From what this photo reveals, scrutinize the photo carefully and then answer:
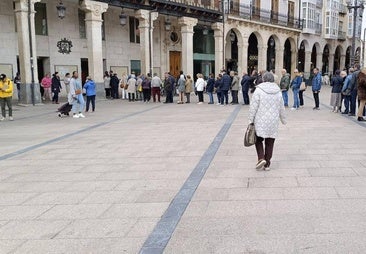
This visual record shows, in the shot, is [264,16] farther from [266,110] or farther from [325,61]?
[266,110]

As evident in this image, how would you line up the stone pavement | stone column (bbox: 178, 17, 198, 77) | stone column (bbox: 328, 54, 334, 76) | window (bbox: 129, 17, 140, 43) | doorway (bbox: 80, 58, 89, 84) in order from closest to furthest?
the stone pavement → doorway (bbox: 80, 58, 89, 84) → window (bbox: 129, 17, 140, 43) → stone column (bbox: 178, 17, 198, 77) → stone column (bbox: 328, 54, 334, 76)

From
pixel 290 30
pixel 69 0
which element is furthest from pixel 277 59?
pixel 69 0

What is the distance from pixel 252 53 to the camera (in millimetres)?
37938

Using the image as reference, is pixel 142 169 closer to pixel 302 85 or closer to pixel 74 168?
pixel 74 168

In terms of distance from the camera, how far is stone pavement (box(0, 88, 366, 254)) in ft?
12.7

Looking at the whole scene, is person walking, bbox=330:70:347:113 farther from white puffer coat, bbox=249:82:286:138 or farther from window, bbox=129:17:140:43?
window, bbox=129:17:140:43

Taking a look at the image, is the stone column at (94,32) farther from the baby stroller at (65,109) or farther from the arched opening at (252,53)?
the arched opening at (252,53)

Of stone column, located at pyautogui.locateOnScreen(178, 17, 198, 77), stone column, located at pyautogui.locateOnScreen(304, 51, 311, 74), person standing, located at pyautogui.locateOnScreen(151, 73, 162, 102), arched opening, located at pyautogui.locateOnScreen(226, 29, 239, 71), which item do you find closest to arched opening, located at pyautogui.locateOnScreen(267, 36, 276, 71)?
arched opening, located at pyautogui.locateOnScreen(226, 29, 239, 71)

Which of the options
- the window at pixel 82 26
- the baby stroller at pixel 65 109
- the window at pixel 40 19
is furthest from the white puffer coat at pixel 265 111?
the window at pixel 82 26

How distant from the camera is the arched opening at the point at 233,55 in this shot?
3478cm

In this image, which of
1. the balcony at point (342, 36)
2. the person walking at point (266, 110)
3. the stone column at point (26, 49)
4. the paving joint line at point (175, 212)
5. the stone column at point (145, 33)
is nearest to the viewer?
the paving joint line at point (175, 212)

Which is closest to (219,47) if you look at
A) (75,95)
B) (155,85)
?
(155,85)

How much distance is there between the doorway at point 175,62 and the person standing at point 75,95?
52.4 ft

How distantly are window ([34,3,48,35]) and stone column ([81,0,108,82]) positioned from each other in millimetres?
2549
